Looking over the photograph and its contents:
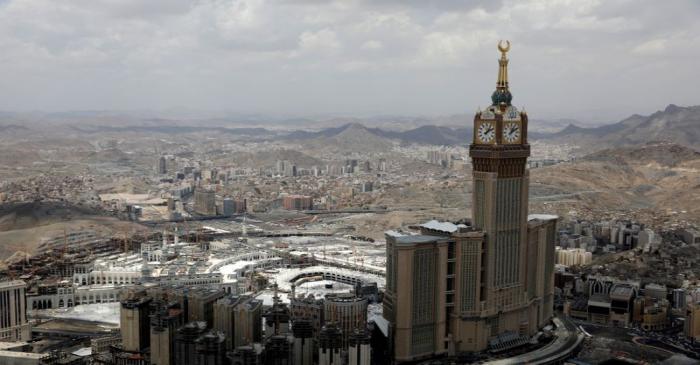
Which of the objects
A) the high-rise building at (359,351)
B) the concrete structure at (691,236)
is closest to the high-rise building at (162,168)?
the concrete structure at (691,236)

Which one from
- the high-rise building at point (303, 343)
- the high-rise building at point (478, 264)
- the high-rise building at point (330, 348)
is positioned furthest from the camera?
the high-rise building at point (478, 264)

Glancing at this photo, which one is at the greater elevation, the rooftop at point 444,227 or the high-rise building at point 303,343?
the rooftop at point 444,227

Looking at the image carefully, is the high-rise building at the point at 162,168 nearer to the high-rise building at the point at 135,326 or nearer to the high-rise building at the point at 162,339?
the high-rise building at the point at 135,326

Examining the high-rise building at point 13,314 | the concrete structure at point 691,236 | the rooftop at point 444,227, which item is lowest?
the high-rise building at point 13,314

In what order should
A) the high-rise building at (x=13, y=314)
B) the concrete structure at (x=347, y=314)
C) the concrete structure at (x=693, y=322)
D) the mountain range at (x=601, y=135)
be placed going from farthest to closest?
the mountain range at (x=601, y=135), the high-rise building at (x=13, y=314), the concrete structure at (x=693, y=322), the concrete structure at (x=347, y=314)

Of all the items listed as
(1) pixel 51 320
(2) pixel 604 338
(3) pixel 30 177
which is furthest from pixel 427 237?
(3) pixel 30 177

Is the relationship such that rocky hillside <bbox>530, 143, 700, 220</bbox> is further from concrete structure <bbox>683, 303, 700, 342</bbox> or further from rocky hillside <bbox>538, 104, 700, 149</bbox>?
concrete structure <bbox>683, 303, 700, 342</bbox>

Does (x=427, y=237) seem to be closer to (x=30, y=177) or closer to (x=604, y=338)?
(x=604, y=338)

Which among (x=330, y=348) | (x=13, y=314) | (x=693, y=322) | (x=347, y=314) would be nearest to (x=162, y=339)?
(x=330, y=348)
